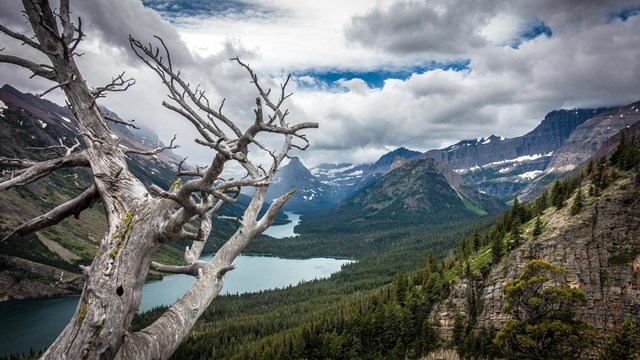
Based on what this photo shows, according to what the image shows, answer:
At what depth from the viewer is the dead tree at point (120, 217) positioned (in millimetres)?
4004

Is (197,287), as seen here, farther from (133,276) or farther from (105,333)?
(105,333)

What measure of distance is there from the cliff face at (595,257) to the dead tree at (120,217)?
5940 centimetres

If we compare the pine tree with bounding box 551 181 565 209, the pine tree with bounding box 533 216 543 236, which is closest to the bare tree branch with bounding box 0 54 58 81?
the pine tree with bounding box 533 216 543 236

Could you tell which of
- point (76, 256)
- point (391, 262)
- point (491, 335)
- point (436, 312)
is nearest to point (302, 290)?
point (391, 262)

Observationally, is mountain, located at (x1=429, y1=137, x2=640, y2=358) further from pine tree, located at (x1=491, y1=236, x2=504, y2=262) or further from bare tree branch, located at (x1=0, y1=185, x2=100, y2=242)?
bare tree branch, located at (x1=0, y1=185, x2=100, y2=242)

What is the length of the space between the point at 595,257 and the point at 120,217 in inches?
2509

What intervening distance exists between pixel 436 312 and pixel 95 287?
6957 cm

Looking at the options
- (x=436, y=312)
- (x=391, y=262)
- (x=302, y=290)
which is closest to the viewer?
(x=436, y=312)

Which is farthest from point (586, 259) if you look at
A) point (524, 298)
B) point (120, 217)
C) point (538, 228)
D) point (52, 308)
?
point (52, 308)

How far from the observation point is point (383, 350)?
2712 inches

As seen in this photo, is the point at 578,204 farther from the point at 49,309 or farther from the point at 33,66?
the point at 49,309

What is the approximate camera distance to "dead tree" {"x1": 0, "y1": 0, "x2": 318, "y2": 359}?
4.00 metres

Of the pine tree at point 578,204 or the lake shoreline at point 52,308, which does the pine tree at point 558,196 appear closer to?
the pine tree at point 578,204

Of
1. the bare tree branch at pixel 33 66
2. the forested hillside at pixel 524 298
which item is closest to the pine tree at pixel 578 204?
the forested hillside at pixel 524 298
